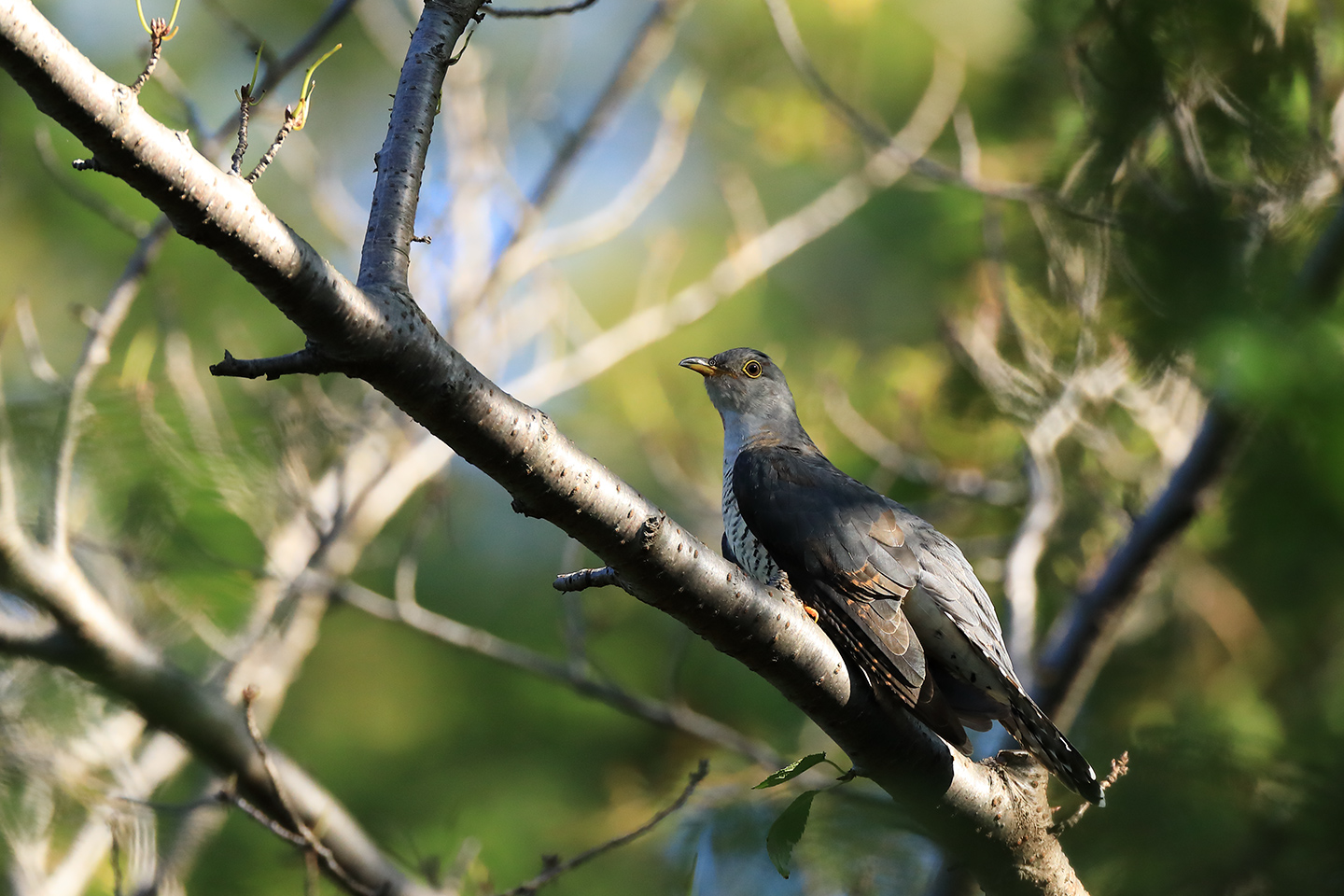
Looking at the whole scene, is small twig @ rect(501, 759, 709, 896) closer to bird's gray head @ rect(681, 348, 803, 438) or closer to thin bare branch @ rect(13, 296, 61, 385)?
bird's gray head @ rect(681, 348, 803, 438)

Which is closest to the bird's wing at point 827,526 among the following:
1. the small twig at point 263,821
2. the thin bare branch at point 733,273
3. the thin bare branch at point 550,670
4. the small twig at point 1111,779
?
the small twig at point 1111,779

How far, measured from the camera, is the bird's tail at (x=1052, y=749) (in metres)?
2.71

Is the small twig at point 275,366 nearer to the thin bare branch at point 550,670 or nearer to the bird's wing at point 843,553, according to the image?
the bird's wing at point 843,553

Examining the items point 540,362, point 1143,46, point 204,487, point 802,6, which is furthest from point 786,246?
point 1143,46

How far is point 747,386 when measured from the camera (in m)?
5.16

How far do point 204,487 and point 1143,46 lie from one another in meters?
4.33

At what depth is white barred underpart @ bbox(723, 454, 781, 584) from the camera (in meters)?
3.77

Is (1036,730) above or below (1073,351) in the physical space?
below

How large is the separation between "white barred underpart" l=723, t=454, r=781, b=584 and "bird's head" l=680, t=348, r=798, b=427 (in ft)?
2.76

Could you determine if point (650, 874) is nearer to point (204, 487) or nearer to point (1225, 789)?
point (204, 487)

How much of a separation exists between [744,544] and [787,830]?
168 centimetres

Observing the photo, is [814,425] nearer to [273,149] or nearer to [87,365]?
[87,365]

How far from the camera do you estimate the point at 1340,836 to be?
1.42 metres

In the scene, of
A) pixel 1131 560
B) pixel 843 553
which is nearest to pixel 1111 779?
pixel 843 553
